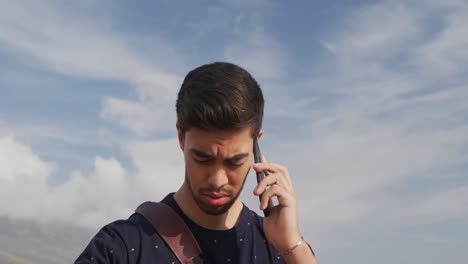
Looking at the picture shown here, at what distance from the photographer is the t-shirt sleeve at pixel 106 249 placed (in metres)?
4.95

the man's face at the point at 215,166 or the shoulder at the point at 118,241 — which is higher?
the man's face at the point at 215,166

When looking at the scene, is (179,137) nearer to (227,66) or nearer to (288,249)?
(227,66)

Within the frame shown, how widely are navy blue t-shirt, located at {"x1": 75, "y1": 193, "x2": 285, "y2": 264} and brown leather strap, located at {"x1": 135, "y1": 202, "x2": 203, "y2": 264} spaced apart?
0.21 ft

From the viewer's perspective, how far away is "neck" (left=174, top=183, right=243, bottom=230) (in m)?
5.73

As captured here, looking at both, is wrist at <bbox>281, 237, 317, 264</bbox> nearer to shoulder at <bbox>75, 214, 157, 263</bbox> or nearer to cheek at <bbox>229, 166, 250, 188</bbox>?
cheek at <bbox>229, 166, 250, 188</bbox>

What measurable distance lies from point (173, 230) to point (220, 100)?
1.53 metres

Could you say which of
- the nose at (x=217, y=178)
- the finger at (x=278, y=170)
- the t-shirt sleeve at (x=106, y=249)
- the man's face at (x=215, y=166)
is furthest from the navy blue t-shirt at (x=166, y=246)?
the finger at (x=278, y=170)

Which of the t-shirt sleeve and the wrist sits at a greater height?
the t-shirt sleeve

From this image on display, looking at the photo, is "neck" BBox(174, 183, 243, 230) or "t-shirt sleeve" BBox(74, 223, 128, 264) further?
"neck" BBox(174, 183, 243, 230)

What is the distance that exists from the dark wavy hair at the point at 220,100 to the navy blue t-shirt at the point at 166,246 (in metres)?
1.10

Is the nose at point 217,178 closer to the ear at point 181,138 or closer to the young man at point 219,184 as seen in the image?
the young man at point 219,184

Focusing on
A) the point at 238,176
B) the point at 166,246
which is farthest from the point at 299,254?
the point at 166,246

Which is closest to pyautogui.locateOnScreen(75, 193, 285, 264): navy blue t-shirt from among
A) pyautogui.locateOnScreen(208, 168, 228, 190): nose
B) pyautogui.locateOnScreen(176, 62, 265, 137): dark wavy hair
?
pyautogui.locateOnScreen(208, 168, 228, 190): nose

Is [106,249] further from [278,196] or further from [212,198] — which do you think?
[278,196]
